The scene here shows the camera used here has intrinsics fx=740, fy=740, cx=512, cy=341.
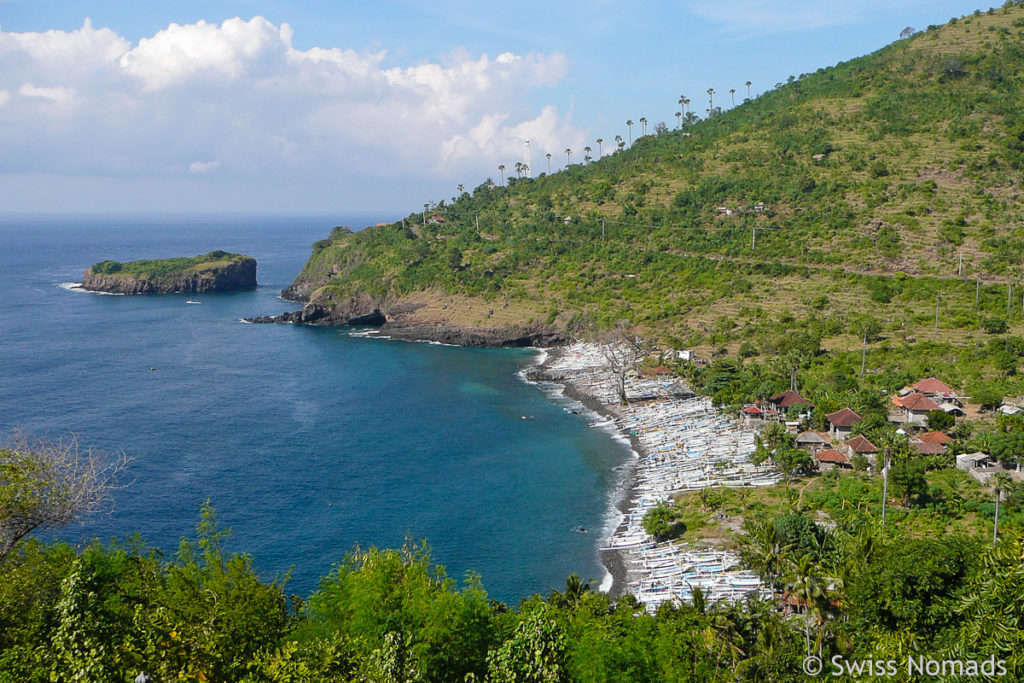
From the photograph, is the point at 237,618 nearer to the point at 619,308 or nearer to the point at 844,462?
the point at 844,462

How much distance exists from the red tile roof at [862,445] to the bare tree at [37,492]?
44.9 meters

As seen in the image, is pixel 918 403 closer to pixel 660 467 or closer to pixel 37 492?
pixel 660 467

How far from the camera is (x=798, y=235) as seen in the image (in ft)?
343

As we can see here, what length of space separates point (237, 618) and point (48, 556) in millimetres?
7105

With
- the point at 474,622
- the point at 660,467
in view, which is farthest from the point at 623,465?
the point at 474,622

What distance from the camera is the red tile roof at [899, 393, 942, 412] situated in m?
55.3

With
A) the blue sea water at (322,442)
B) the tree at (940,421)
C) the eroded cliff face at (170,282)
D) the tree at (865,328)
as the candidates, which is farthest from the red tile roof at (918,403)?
the eroded cliff face at (170,282)

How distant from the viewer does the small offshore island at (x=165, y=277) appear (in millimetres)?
146500

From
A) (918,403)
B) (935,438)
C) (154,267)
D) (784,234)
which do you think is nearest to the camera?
(935,438)

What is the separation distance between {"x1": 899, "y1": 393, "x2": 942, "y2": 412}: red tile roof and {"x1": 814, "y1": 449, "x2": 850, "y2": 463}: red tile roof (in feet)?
31.9

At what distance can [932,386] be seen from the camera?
58.8m

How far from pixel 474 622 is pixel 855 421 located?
1613 inches

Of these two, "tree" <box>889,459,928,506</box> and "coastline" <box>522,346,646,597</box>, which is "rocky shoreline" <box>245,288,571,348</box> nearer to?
"coastline" <box>522,346,646,597</box>

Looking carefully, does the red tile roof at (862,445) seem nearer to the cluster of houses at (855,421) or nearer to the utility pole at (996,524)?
the cluster of houses at (855,421)
